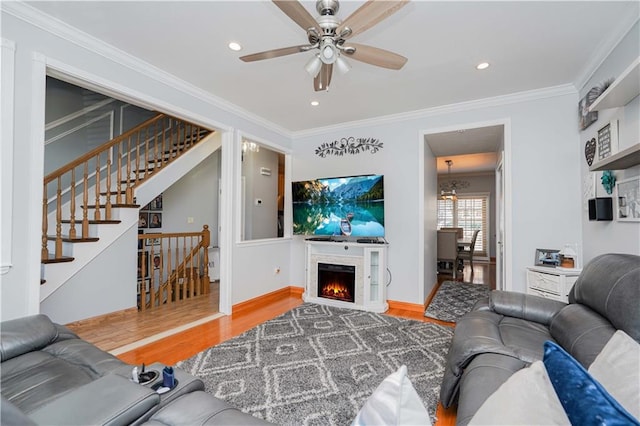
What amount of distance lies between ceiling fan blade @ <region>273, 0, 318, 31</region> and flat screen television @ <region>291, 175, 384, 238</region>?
2453mm

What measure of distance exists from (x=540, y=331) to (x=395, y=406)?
1.90 meters

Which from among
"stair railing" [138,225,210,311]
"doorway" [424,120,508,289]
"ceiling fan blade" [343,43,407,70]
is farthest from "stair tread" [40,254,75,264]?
"doorway" [424,120,508,289]

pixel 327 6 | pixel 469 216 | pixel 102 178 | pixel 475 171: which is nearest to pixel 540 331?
pixel 327 6

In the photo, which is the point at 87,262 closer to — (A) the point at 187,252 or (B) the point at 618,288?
(A) the point at 187,252

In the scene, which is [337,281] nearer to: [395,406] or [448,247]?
[448,247]

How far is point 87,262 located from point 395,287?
377 cm

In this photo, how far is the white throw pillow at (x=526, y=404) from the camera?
1.87ft

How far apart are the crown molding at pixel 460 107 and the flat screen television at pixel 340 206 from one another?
2.83 feet

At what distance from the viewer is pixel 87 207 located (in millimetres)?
3461

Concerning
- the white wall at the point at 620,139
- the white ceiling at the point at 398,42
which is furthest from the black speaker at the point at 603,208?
the white ceiling at the point at 398,42

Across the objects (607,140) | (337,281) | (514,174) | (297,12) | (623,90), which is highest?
(297,12)

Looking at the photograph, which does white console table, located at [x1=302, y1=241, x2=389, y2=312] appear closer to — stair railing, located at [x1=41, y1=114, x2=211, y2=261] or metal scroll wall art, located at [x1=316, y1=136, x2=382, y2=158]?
metal scroll wall art, located at [x1=316, y1=136, x2=382, y2=158]

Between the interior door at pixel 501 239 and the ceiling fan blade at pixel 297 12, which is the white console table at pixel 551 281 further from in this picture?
the ceiling fan blade at pixel 297 12

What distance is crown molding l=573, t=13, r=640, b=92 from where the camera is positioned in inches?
80.8
